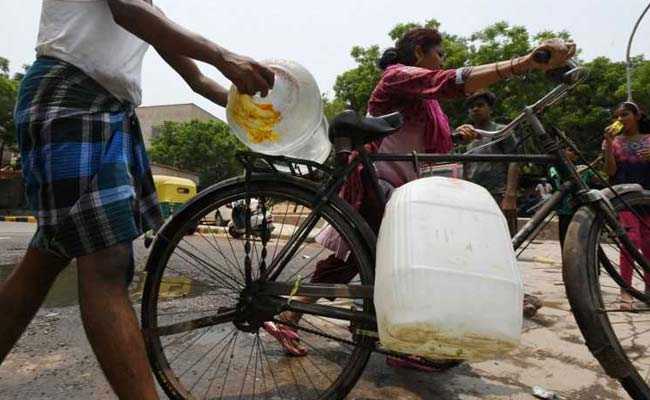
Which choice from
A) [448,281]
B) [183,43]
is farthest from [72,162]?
[448,281]

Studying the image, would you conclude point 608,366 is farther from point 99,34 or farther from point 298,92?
point 99,34

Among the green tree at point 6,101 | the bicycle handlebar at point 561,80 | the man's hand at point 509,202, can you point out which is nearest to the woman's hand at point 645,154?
the man's hand at point 509,202

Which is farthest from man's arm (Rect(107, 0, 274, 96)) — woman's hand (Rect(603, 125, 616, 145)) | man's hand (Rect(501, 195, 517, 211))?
woman's hand (Rect(603, 125, 616, 145))

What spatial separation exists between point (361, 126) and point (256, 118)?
425mm

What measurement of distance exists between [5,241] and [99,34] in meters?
7.93

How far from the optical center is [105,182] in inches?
56.3

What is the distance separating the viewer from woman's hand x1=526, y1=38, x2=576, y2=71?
5.85ft

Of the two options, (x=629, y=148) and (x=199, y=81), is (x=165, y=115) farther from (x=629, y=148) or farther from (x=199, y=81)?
(x=199, y=81)

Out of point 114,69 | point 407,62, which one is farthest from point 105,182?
point 407,62

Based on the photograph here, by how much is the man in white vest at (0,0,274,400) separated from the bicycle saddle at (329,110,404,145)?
1.16 ft

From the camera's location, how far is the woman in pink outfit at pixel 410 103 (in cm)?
195

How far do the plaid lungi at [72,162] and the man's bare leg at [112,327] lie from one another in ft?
0.20

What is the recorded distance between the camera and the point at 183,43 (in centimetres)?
146

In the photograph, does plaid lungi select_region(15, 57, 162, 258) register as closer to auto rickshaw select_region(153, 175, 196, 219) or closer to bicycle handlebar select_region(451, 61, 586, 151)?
bicycle handlebar select_region(451, 61, 586, 151)
